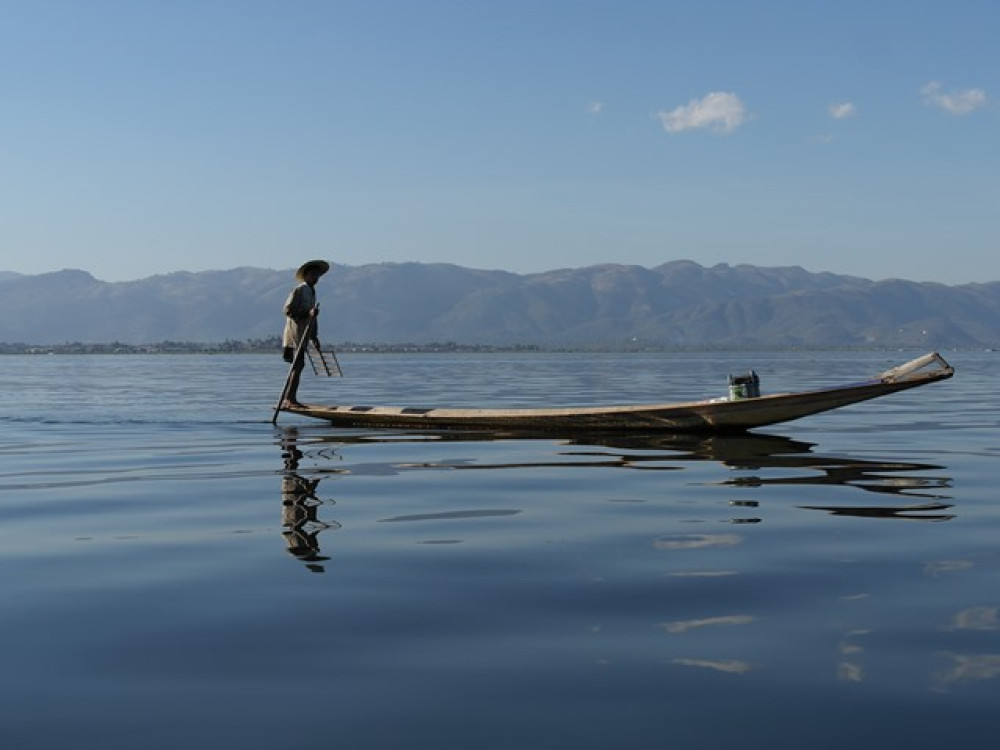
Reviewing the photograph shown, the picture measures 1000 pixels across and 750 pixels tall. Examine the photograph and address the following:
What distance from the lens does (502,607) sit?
7.47m

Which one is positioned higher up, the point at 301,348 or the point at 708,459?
the point at 301,348

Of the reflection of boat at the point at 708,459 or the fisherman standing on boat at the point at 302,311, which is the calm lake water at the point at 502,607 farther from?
the fisherman standing on boat at the point at 302,311

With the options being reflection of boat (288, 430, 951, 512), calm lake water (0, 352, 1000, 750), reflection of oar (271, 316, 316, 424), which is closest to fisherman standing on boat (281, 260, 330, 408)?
reflection of oar (271, 316, 316, 424)

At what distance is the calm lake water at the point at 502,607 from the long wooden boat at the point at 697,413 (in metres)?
2.96

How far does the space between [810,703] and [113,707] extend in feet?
10.7

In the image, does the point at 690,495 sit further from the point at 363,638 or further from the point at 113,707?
the point at 113,707

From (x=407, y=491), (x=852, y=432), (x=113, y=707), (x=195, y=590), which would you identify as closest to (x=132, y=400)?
(x=852, y=432)

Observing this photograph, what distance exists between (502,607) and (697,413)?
1336 centimetres

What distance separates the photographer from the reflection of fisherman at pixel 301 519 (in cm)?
948

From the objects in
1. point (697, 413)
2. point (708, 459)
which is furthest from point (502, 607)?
point (697, 413)

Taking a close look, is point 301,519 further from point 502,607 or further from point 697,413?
point 697,413

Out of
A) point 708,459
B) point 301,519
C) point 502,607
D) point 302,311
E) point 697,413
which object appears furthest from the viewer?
point 302,311

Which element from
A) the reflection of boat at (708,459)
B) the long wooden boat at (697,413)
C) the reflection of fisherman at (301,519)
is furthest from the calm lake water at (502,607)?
the long wooden boat at (697,413)

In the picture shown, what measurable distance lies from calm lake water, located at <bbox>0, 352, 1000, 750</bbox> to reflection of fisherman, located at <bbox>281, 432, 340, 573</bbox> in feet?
0.16
